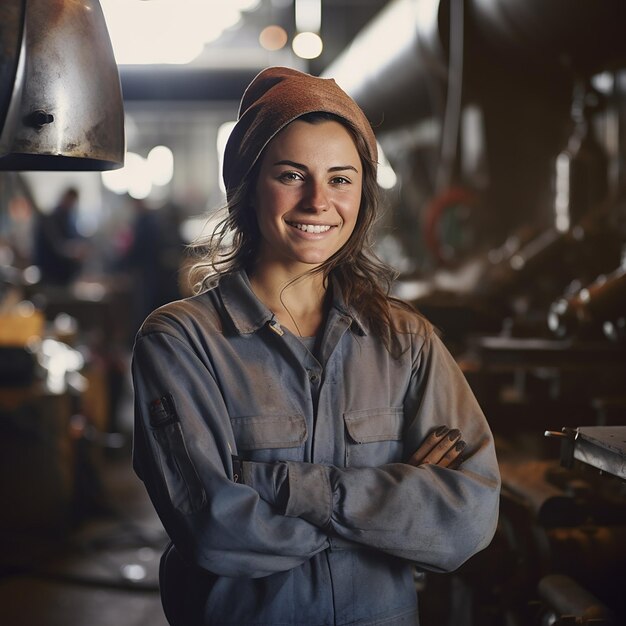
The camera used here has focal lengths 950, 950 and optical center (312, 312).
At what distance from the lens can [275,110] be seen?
5.26 feet

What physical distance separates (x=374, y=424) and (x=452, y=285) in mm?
3028

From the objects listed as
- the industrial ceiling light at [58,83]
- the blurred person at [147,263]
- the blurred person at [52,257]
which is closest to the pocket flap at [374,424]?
the industrial ceiling light at [58,83]

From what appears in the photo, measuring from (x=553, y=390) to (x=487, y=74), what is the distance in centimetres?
167

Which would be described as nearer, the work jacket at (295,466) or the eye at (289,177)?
the work jacket at (295,466)

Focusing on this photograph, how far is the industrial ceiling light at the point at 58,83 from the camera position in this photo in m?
1.72

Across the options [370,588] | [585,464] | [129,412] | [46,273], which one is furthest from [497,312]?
[46,273]

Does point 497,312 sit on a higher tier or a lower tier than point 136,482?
higher

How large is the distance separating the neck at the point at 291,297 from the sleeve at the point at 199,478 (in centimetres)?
20

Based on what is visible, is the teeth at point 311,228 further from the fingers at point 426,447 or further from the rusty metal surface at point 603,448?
the rusty metal surface at point 603,448

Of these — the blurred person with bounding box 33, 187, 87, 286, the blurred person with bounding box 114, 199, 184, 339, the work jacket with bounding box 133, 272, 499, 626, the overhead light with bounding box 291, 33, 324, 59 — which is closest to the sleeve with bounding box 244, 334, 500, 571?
the work jacket with bounding box 133, 272, 499, 626

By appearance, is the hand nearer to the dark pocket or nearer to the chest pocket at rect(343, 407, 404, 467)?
the chest pocket at rect(343, 407, 404, 467)

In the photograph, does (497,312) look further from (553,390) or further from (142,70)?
(142,70)

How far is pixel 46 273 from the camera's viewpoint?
25.9 ft

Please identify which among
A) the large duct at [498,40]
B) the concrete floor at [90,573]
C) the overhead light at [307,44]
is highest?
the overhead light at [307,44]
